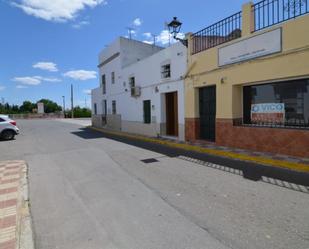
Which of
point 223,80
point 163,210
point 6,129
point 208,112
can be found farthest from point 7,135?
point 163,210

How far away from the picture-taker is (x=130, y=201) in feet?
15.3

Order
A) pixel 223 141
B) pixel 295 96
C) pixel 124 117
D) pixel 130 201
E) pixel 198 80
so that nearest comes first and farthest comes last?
pixel 130 201, pixel 295 96, pixel 223 141, pixel 198 80, pixel 124 117

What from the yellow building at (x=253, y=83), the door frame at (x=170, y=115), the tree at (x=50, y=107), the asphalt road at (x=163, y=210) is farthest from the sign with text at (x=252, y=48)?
the tree at (x=50, y=107)

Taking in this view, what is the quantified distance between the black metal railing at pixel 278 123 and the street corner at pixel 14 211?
7692mm

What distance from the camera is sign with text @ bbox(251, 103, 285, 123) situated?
27.2 feet

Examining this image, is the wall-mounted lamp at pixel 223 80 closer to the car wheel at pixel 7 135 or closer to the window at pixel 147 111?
the window at pixel 147 111

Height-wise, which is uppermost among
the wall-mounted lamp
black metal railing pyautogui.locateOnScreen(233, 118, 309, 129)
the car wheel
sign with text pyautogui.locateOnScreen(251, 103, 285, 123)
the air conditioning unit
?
the air conditioning unit

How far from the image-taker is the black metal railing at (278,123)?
7593 millimetres

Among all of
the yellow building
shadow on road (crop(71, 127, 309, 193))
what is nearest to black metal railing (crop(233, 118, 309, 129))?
the yellow building

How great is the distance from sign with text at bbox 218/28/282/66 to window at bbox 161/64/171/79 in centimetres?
430

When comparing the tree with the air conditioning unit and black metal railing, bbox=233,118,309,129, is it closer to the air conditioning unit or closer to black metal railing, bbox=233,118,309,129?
the air conditioning unit

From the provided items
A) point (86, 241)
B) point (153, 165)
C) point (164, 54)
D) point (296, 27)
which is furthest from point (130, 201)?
point (164, 54)

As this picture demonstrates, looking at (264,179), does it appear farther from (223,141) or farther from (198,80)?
(198,80)

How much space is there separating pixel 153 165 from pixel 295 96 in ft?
16.8
